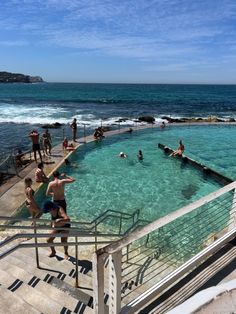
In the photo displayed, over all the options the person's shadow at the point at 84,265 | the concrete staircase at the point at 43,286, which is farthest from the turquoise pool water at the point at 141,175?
the concrete staircase at the point at 43,286

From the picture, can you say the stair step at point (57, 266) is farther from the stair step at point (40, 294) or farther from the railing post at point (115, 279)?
the railing post at point (115, 279)

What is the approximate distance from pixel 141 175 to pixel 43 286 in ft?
40.5

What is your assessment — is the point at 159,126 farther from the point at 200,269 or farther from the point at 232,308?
the point at 232,308

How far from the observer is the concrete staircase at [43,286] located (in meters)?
4.57

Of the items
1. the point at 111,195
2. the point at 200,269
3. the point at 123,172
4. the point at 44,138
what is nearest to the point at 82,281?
the point at 200,269

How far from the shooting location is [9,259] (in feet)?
20.3

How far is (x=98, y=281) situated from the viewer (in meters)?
3.04

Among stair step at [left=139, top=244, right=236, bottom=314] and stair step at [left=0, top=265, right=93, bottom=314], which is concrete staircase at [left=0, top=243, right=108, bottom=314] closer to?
stair step at [left=0, top=265, right=93, bottom=314]

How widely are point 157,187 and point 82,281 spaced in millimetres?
9945

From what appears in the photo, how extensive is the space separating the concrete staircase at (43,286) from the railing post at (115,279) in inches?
58.9

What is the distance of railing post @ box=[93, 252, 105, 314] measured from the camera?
2.92 meters

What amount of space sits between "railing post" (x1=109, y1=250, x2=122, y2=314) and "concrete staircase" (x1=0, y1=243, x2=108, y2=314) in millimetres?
1496

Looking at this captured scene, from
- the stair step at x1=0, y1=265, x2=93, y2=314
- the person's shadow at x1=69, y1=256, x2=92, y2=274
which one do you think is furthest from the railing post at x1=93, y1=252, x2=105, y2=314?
the person's shadow at x1=69, y1=256, x2=92, y2=274

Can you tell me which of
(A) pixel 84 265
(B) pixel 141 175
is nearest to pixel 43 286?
(A) pixel 84 265
